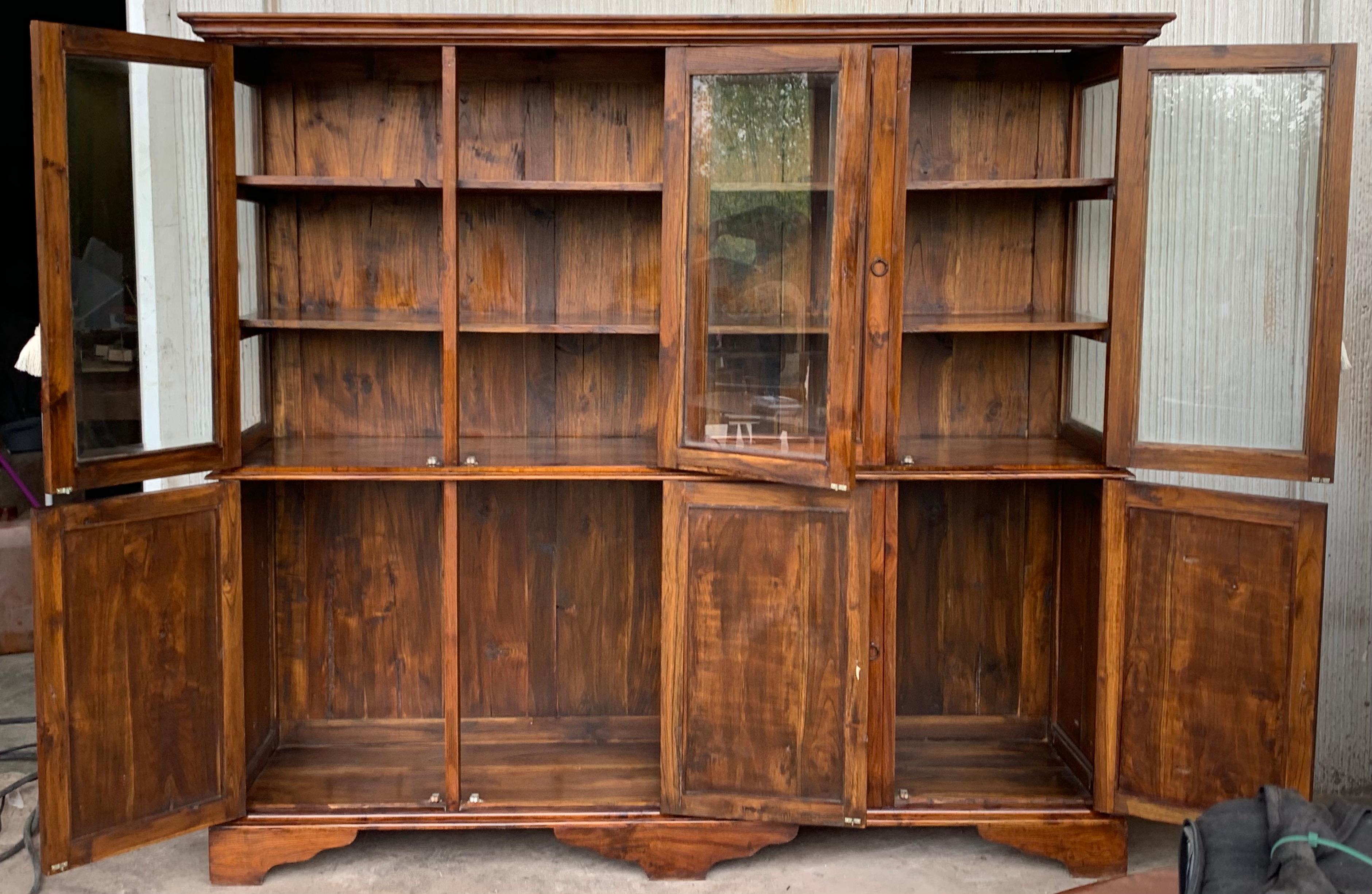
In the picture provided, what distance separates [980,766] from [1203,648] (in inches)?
32.0

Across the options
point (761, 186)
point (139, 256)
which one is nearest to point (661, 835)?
point (761, 186)

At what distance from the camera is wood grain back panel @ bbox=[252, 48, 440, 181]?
4035mm

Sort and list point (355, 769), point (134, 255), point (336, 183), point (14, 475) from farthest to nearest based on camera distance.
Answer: point (14, 475) < point (355, 769) < point (336, 183) < point (134, 255)

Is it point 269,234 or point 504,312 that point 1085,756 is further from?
point 269,234

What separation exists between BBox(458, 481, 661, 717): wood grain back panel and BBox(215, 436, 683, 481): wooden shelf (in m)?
Answer: 0.23

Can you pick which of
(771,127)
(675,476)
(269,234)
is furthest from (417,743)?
(771,127)

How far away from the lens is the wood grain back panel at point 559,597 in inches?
169

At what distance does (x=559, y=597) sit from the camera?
4316 millimetres

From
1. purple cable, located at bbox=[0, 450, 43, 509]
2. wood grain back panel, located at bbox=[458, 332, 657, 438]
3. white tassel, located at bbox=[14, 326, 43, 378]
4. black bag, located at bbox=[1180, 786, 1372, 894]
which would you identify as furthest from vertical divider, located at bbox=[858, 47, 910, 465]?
purple cable, located at bbox=[0, 450, 43, 509]

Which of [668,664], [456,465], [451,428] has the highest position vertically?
[451,428]

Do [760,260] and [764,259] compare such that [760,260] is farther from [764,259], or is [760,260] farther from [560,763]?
[560,763]

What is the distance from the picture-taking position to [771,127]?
136 inches

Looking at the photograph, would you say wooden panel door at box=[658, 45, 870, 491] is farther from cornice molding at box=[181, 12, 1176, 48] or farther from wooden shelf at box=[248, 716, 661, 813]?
wooden shelf at box=[248, 716, 661, 813]

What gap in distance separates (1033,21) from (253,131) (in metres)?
2.26
